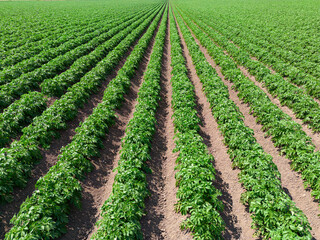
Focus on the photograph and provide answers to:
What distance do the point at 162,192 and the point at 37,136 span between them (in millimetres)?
6609

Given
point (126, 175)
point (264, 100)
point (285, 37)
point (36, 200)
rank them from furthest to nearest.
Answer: point (285, 37)
point (264, 100)
point (126, 175)
point (36, 200)

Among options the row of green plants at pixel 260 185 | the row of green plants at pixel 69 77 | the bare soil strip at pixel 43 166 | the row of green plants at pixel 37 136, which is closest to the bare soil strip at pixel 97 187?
the bare soil strip at pixel 43 166

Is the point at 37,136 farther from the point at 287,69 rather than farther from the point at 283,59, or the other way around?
the point at 283,59

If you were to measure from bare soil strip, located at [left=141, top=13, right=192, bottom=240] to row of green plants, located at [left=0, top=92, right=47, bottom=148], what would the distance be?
289 inches

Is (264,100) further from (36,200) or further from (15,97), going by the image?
(15,97)

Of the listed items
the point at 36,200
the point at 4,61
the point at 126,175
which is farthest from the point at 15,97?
the point at 126,175

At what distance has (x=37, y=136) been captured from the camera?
8.38 metres

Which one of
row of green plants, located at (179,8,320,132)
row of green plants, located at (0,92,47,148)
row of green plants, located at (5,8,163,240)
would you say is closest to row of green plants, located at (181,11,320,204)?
row of green plants, located at (179,8,320,132)

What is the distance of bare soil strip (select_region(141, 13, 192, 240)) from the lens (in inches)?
240

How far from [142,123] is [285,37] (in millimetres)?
25384

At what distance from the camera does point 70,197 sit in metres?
6.23

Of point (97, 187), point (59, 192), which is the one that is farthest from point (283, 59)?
point (59, 192)

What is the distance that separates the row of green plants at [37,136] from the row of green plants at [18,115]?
77cm

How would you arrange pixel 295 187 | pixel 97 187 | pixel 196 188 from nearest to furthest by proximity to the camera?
pixel 196 188, pixel 295 187, pixel 97 187
